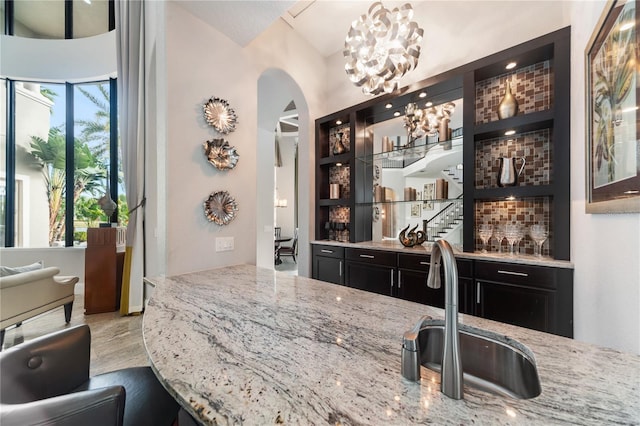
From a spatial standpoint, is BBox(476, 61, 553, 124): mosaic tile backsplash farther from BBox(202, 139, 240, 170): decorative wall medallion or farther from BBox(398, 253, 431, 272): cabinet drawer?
BBox(202, 139, 240, 170): decorative wall medallion

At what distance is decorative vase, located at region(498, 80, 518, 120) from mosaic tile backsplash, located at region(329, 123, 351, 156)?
1745 millimetres

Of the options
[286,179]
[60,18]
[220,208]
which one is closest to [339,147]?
[220,208]

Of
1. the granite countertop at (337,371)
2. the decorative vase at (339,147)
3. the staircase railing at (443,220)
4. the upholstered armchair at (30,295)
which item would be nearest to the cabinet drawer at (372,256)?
the staircase railing at (443,220)

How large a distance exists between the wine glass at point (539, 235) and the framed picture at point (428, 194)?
1.04 m

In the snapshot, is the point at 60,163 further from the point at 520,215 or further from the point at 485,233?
the point at 520,215

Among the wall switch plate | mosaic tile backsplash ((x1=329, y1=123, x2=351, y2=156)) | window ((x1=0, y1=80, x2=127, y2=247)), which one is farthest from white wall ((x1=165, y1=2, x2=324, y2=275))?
window ((x1=0, y1=80, x2=127, y2=247))

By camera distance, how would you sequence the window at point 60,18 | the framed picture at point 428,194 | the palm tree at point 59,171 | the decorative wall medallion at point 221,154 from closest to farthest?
Result: the decorative wall medallion at point 221,154 < the framed picture at point 428,194 < the window at point 60,18 < the palm tree at point 59,171

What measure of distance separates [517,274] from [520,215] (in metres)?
0.69

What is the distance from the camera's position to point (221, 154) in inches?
87.6

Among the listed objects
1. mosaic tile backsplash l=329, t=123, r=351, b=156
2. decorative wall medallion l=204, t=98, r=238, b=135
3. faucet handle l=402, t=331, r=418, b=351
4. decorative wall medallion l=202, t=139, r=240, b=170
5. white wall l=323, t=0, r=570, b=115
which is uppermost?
white wall l=323, t=0, r=570, b=115

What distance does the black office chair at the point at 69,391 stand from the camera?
69 cm

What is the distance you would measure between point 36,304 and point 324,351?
149 inches

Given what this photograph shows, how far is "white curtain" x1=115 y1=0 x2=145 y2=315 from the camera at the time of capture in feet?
11.6

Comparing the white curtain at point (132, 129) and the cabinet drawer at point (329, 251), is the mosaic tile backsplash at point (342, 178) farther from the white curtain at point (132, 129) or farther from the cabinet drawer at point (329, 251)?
the white curtain at point (132, 129)
